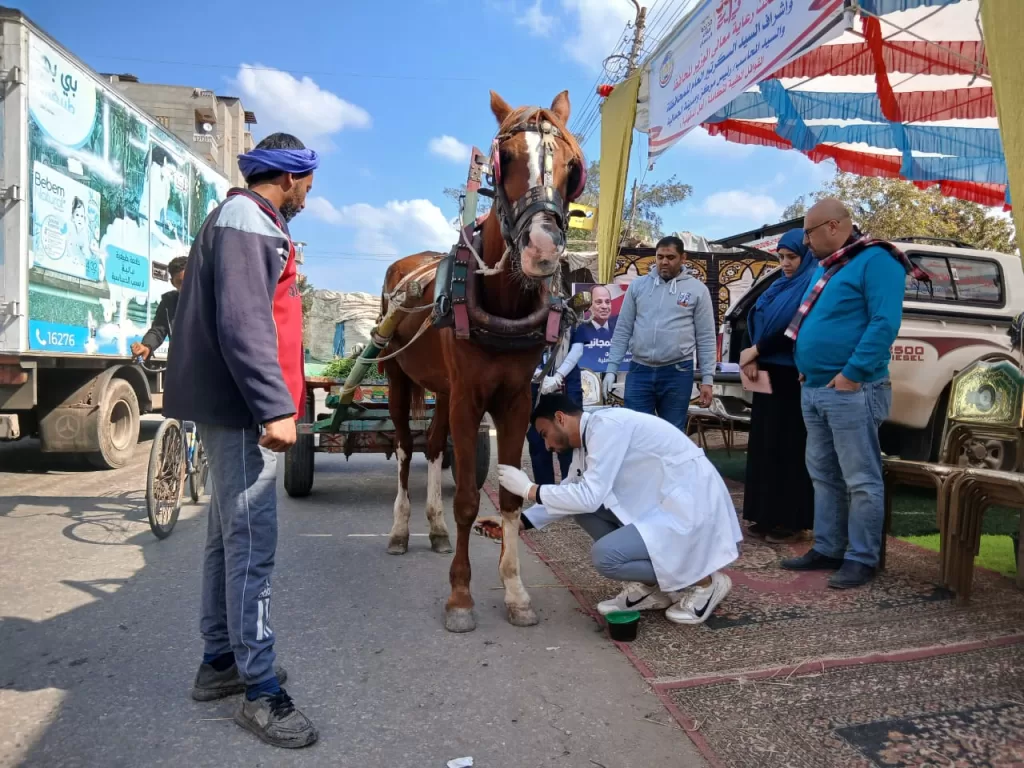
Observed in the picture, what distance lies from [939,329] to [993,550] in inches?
81.4

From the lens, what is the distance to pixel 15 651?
302 cm

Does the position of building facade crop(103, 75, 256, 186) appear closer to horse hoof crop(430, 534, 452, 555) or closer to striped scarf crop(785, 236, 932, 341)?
horse hoof crop(430, 534, 452, 555)

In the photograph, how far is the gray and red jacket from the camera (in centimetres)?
227

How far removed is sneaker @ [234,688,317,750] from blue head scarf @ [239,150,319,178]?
73.7 inches

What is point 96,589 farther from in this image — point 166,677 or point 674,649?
point 674,649

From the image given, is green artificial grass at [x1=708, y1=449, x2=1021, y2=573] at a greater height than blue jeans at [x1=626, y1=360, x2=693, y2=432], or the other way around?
blue jeans at [x1=626, y1=360, x2=693, y2=432]

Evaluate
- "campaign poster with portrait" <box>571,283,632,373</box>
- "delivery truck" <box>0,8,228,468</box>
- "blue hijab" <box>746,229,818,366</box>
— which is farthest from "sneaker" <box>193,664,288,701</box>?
"delivery truck" <box>0,8,228,468</box>

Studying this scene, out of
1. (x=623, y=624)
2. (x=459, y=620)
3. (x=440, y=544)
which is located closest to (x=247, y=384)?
(x=459, y=620)

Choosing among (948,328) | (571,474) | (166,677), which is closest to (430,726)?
(166,677)

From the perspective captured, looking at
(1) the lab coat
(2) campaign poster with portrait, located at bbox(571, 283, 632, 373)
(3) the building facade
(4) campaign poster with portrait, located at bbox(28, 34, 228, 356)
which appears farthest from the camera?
(3) the building facade

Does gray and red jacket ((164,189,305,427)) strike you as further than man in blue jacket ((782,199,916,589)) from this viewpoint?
No

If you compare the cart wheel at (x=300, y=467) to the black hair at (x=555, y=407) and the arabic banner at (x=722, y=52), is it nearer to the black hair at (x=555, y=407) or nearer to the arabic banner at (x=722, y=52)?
the black hair at (x=555, y=407)

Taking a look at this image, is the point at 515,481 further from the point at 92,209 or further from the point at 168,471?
the point at 92,209

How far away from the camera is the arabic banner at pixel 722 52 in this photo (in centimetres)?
464
